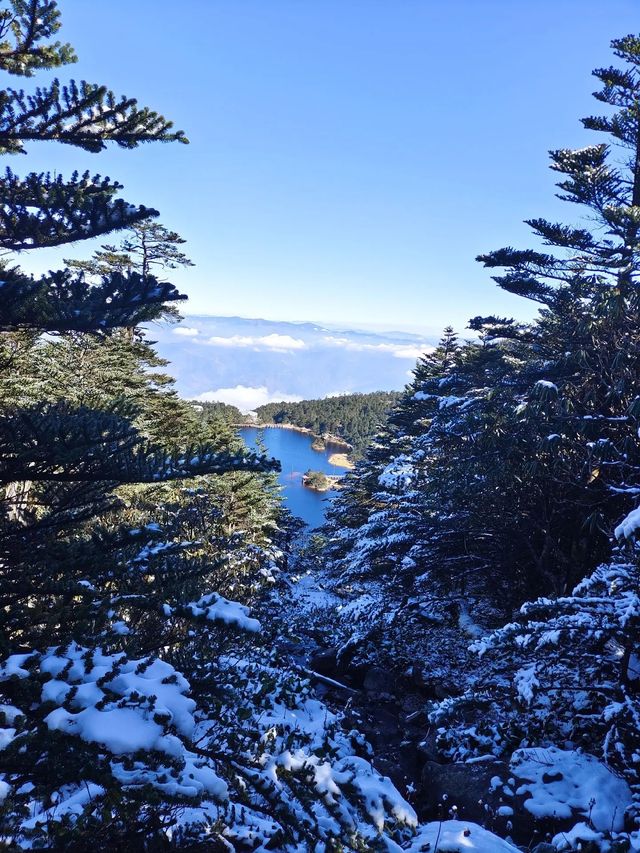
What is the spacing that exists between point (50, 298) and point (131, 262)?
831 inches

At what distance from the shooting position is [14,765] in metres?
2.61

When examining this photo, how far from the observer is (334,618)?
15.8 m

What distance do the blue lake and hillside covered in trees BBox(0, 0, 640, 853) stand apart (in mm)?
44595

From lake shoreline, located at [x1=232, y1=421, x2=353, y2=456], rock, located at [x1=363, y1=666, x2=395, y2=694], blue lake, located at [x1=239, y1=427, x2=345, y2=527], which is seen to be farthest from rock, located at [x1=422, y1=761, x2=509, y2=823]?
lake shoreline, located at [x1=232, y1=421, x2=353, y2=456]

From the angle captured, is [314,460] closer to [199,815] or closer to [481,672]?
[481,672]

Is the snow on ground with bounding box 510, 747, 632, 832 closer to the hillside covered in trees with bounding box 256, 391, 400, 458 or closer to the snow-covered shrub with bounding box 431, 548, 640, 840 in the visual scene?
the snow-covered shrub with bounding box 431, 548, 640, 840

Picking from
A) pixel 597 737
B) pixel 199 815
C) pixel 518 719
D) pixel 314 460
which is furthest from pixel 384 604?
pixel 314 460

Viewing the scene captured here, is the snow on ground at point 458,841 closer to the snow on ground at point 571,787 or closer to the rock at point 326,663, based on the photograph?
the snow on ground at point 571,787

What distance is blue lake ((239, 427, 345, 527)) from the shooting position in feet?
209

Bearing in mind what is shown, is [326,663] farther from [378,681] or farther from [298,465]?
[298,465]

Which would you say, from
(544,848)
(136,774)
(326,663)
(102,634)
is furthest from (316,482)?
(136,774)

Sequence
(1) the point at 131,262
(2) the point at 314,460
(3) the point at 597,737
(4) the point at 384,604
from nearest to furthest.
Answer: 1. (3) the point at 597,737
2. (4) the point at 384,604
3. (1) the point at 131,262
4. (2) the point at 314,460

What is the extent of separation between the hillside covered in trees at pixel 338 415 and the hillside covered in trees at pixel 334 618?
76.3m

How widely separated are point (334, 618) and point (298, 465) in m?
69.9
